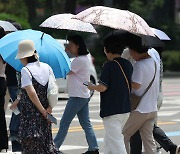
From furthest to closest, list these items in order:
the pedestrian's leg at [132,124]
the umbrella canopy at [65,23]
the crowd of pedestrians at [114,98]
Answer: the umbrella canopy at [65,23], the pedestrian's leg at [132,124], the crowd of pedestrians at [114,98]

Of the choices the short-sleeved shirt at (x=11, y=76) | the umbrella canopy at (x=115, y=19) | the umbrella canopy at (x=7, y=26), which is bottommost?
the short-sleeved shirt at (x=11, y=76)

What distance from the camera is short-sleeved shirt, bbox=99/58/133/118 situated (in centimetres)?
717

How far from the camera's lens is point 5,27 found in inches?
387

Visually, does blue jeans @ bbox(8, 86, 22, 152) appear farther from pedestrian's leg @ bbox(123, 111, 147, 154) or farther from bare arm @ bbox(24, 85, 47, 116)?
bare arm @ bbox(24, 85, 47, 116)

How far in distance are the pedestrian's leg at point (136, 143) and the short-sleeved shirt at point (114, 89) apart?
1.12 m

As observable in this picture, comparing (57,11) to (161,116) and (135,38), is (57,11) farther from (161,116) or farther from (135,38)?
(135,38)

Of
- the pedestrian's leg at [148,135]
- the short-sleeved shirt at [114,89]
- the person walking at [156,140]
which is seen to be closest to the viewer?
the short-sleeved shirt at [114,89]

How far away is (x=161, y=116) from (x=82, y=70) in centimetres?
576

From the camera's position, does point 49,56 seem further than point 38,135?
Yes

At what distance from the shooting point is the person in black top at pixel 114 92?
23.5 ft

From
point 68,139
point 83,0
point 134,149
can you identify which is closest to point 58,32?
point 83,0

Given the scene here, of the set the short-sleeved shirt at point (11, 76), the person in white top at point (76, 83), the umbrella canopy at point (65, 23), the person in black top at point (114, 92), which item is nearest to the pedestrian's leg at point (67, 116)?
the person in white top at point (76, 83)

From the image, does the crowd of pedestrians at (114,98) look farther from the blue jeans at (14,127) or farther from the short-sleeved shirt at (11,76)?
the short-sleeved shirt at (11,76)

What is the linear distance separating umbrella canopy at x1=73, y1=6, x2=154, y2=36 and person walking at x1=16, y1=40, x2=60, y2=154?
2.45 ft
